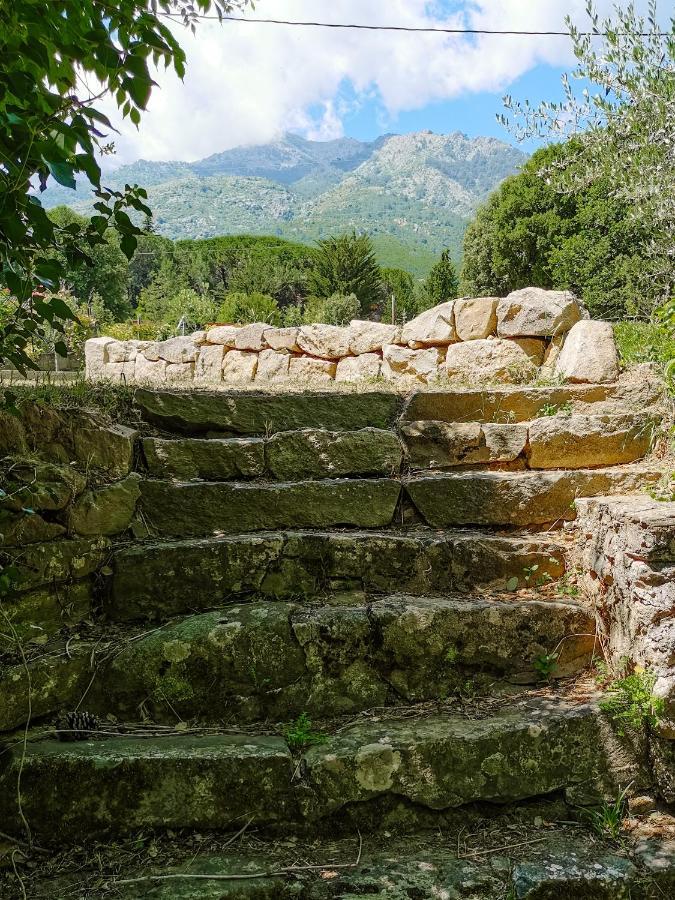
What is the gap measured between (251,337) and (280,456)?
568 centimetres

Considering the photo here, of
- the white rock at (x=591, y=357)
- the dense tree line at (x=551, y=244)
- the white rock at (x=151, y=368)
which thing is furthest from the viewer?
the dense tree line at (x=551, y=244)

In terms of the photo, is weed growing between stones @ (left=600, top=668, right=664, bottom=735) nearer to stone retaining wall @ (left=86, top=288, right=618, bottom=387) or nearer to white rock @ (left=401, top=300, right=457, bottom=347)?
stone retaining wall @ (left=86, top=288, right=618, bottom=387)

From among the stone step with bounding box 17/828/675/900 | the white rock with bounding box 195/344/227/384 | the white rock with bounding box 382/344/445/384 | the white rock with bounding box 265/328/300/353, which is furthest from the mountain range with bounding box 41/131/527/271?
the stone step with bounding box 17/828/675/900

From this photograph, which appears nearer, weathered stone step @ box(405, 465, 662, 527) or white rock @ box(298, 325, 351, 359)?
weathered stone step @ box(405, 465, 662, 527)

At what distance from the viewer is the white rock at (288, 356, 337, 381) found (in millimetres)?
7560

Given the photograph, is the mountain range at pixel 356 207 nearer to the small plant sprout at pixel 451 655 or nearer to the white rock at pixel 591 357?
the white rock at pixel 591 357

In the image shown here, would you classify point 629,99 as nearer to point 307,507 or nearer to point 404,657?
point 307,507

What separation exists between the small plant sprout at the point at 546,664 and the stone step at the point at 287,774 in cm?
28

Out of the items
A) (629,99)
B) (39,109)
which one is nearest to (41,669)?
(39,109)

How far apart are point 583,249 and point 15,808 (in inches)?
850

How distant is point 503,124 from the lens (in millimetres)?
7418

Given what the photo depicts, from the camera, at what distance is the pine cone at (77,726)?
6.57 ft

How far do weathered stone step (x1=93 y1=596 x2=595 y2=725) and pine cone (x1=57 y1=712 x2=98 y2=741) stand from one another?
0.20 feet

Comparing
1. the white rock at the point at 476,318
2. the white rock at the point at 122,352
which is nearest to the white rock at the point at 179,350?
the white rock at the point at 122,352
